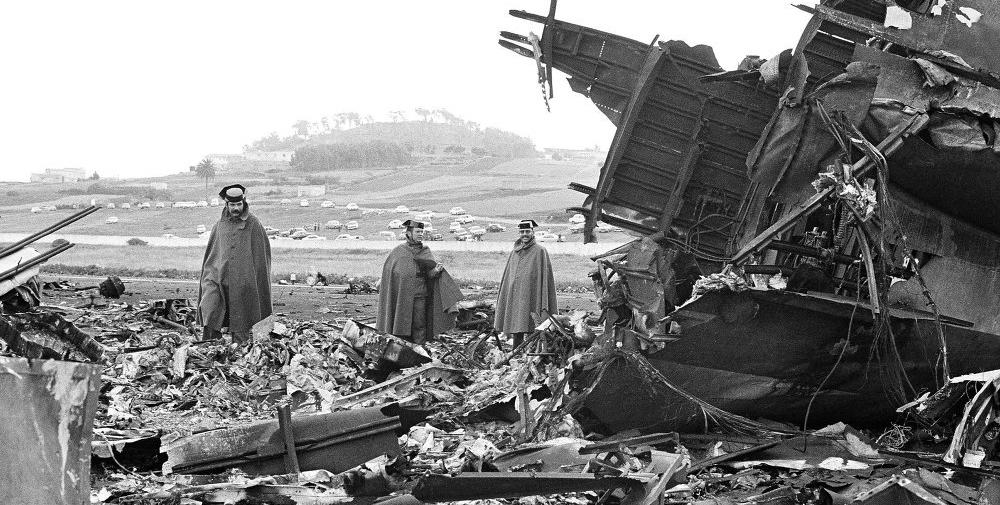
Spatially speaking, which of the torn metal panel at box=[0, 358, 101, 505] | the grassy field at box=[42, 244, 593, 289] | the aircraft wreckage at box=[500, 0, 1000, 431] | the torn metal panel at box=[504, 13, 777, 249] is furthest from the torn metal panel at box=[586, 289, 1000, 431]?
the grassy field at box=[42, 244, 593, 289]

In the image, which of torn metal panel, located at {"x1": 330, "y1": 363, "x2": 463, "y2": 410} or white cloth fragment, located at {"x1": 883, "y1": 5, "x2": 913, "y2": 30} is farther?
torn metal panel, located at {"x1": 330, "y1": 363, "x2": 463, "y2": 410}

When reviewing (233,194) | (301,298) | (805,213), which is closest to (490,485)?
(805,213)

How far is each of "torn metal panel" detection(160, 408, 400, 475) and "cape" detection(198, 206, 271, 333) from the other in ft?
16.9

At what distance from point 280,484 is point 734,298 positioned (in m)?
3.92

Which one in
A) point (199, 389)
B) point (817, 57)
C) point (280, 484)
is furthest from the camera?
point (199, 389)

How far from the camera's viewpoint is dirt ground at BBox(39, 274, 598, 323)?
62.2 ft

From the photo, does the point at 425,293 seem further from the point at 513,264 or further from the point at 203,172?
the point at 203,172

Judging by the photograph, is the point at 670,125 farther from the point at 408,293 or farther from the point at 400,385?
the point at 408,293

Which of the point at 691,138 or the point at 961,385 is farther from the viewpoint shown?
the point at 691,138

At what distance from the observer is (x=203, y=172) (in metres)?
116

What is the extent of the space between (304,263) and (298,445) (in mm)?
32668

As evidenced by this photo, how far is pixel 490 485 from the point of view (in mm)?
5965

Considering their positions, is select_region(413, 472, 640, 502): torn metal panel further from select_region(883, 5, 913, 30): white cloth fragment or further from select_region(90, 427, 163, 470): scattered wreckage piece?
select_region(883, 5, 913, 30): white cloth fragment

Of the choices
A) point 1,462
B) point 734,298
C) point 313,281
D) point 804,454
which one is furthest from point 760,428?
point 313,281
